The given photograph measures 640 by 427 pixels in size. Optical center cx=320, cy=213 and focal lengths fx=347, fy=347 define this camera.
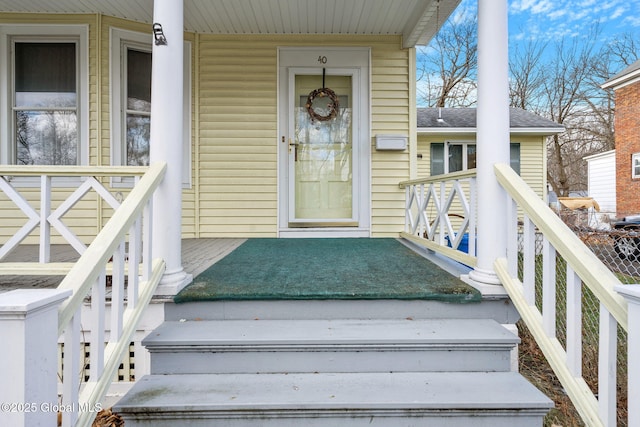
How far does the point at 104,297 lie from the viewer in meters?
1.51

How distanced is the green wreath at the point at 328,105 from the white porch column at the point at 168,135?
2.29m

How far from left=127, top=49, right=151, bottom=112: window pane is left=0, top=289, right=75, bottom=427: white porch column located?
3584 mm

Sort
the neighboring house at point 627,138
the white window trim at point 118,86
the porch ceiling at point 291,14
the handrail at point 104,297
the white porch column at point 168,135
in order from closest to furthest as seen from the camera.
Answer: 1. the handrail at point 104,297
2. the white porch column at point 168,135
3. the porch ceiling at point 291,14
4. the white window trim at point 118,86
5. the neighboring house at point 627,138

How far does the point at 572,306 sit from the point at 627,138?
1356 centimetres

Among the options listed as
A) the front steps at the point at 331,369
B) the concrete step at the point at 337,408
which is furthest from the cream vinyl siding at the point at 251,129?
the concrete step at the point at 337,408

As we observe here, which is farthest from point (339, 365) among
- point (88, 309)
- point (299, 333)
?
point (88, 309)

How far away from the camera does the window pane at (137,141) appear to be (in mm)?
4055

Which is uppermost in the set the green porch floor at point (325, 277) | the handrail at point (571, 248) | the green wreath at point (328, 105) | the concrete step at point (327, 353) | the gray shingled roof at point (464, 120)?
the gray shingled roof at point (464, 120)

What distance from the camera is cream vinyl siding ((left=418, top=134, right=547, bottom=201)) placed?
9.14m

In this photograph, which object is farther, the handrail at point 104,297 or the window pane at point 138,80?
the window pane at point 138,80

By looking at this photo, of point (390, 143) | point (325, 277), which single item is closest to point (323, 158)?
point (390, 143)

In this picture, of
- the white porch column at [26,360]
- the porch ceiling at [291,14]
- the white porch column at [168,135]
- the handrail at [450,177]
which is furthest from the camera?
the porch ceiling at [291,14]

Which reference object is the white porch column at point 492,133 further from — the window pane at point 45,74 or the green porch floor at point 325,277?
the window pane at point 45,74

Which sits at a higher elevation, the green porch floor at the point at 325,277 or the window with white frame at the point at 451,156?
the window with white frame at the point at 451,156
